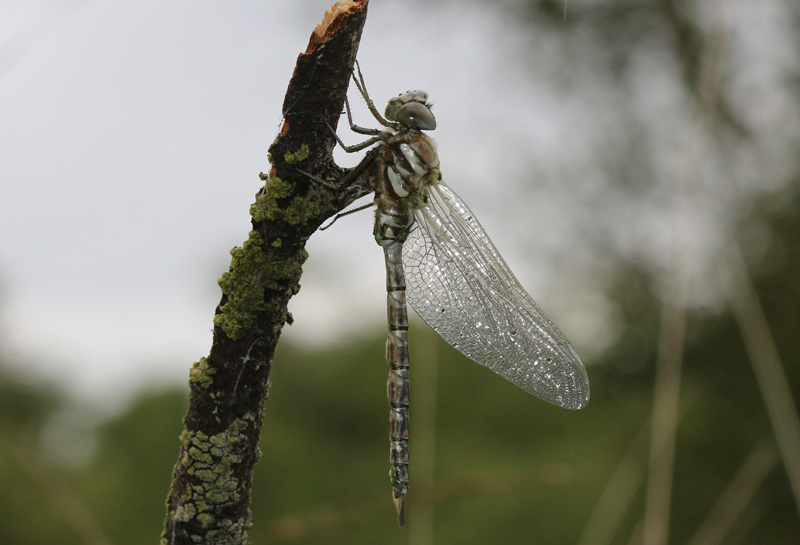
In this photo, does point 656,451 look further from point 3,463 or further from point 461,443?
point 3,463

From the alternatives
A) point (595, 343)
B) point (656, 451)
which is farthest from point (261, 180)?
point (595, 343)

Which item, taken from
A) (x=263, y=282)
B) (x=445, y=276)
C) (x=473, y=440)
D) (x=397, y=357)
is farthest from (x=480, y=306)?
(x=473, y=440)

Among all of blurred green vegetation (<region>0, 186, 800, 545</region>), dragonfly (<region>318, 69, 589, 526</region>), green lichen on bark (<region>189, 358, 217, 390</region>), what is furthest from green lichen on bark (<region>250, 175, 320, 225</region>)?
blurred green vegetation (<region>0, 186, 800, 545</region>)

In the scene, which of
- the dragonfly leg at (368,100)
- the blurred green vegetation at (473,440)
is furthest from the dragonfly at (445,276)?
the blurred green vegetation at (473,440)

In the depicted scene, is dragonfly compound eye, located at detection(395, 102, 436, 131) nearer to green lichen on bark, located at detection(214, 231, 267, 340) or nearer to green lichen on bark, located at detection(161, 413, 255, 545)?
green lichen on bark, located at detection(214, 231, 267, 340)

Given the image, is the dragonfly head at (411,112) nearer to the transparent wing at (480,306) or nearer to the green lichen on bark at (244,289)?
the transparent wing at (480,306)

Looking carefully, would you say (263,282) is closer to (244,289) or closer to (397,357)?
(244,289)
